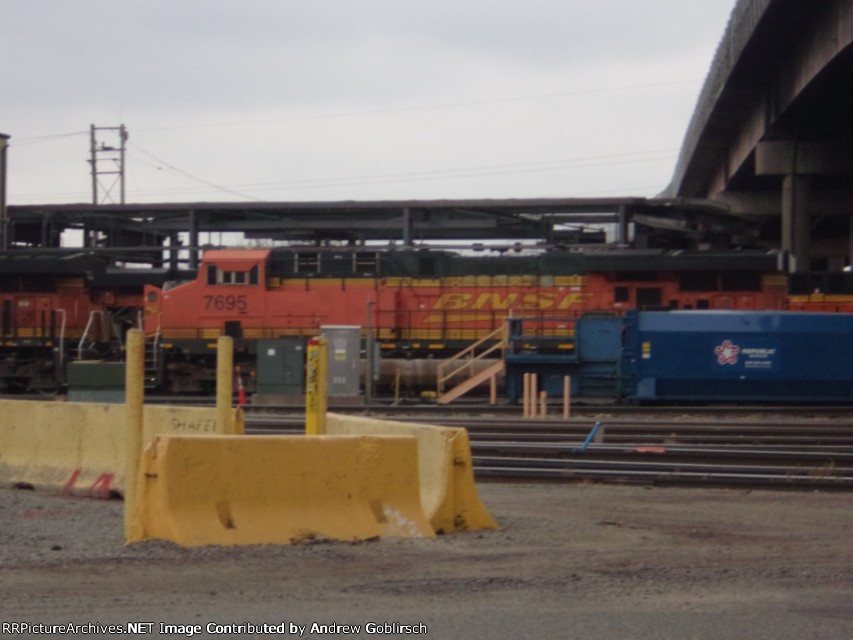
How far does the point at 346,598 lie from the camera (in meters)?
6.38

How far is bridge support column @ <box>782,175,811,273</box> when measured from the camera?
36.5m

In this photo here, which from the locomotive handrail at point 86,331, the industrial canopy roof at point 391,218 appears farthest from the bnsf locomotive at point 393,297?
the industrial canopy roof at point 391,218

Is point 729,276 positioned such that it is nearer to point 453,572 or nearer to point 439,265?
point 439,265

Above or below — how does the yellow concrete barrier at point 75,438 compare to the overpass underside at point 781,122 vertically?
below

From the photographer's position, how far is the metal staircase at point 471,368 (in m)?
25.9

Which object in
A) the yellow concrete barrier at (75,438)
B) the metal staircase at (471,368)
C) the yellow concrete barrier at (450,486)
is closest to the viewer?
the yellow concrete barrier at (450,486)

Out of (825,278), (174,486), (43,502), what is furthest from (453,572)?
(825,278)

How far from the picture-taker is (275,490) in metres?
8.16

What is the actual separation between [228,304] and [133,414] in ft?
68.9

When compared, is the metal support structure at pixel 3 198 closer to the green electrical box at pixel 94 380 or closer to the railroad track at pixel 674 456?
the green electrical box at pixel 94 380

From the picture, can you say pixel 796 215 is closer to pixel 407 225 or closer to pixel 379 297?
pixel 407 225

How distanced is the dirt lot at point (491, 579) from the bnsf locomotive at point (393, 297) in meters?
18.2

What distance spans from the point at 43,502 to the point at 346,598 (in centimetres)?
531

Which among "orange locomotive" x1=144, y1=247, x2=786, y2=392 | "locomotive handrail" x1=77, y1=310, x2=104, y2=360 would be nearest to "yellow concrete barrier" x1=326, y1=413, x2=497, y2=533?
"orange locomotive" x1=144, y1=247, x2=786, y2=392
